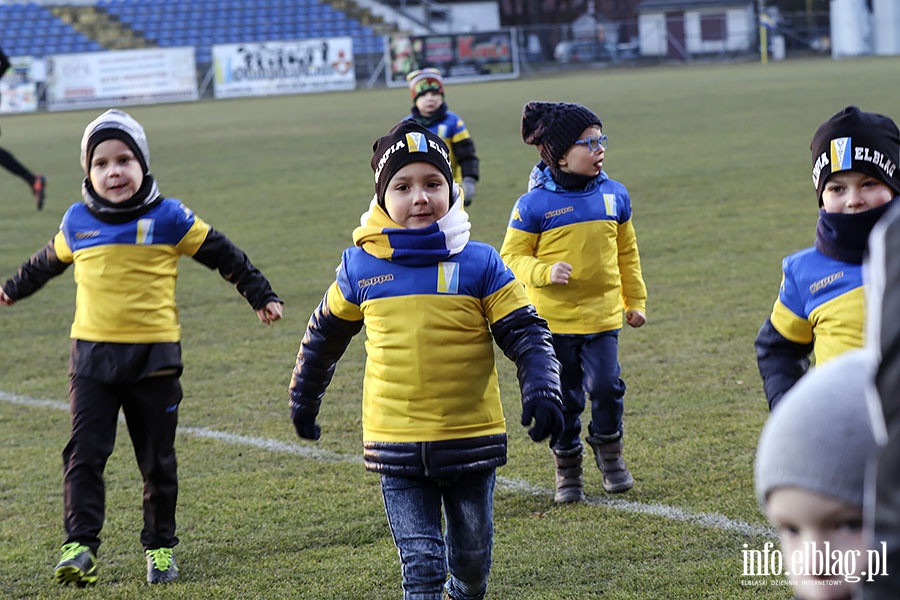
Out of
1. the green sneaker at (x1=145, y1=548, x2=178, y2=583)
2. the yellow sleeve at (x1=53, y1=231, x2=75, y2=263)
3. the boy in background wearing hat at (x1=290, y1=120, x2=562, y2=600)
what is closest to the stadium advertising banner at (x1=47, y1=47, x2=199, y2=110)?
the yellow sleeve at (x1=53, y1=231, x2=75, y2=263)

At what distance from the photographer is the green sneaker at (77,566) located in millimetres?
4297

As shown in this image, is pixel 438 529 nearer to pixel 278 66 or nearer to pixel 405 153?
pixel 405 153

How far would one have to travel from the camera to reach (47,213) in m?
16.1

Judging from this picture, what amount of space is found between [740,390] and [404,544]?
3640mm

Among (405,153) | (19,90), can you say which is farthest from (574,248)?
(19,90)

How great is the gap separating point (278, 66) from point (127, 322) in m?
39.5

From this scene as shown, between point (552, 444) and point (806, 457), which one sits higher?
point (806, 457)

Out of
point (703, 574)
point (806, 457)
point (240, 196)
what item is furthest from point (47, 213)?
→ point (806, 457)

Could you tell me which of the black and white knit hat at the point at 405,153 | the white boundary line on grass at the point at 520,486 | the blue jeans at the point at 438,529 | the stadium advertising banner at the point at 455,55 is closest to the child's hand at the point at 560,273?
the white boundary line on grass at the point at 520,486

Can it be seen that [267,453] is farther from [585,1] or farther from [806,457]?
[585,1]

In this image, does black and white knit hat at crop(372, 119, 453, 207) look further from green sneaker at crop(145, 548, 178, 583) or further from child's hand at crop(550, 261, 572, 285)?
green sneaker at crop(145, 548, 178, 583)

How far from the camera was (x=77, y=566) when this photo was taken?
4.30 meters

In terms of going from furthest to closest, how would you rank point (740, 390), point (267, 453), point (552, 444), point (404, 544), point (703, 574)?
point (740, 390) < point (267, 453) < point (552, 444) < point (703, 574) < point (404, 544)

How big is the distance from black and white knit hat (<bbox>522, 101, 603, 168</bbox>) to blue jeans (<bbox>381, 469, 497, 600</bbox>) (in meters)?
1.98
